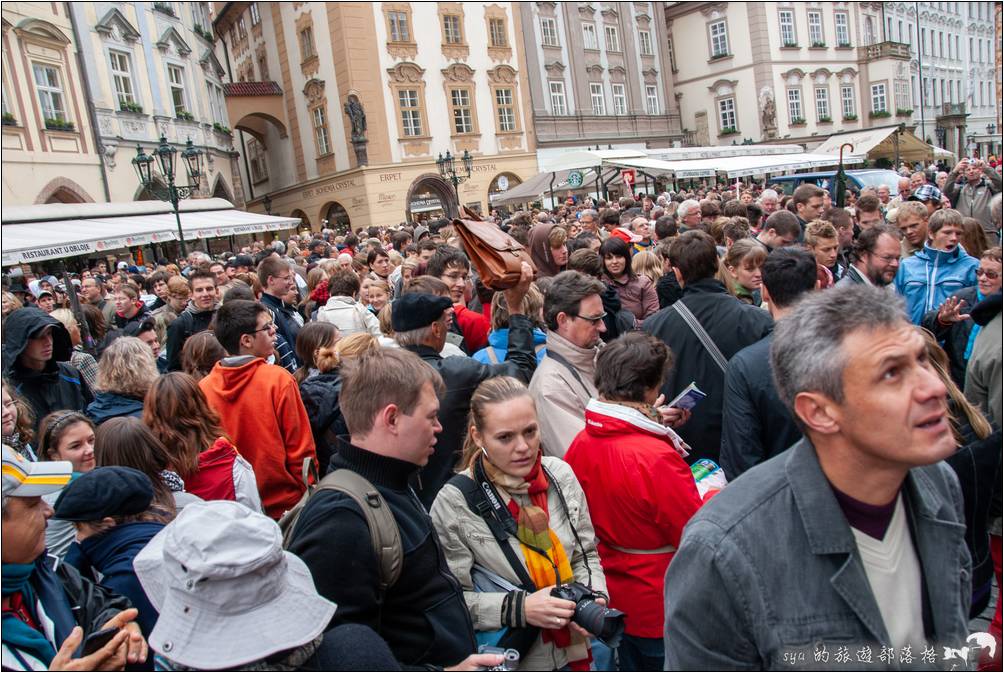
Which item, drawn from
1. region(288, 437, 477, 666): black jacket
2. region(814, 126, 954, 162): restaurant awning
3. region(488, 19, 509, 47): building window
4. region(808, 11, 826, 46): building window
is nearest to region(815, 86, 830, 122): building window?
region(808, 11, 826, 46): building window

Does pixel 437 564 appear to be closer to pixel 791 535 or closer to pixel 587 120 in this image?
pixel 791 535

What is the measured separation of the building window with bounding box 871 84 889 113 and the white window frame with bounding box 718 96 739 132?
377 inches

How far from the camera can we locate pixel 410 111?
3183 cm

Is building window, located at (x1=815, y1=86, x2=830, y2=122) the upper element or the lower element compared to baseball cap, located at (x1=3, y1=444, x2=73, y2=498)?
upper

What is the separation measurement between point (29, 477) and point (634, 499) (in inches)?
76.1

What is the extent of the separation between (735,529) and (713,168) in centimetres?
2312

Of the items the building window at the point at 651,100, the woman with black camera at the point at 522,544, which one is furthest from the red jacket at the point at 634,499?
the building window at the point at 651,100

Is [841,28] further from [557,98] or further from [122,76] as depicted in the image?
[122,76]

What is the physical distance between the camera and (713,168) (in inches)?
911

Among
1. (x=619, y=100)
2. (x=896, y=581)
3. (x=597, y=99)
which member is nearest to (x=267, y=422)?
(x=896, y=581)

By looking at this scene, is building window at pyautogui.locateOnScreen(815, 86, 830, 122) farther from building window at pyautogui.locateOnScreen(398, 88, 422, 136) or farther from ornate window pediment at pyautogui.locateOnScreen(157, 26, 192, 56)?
ornate window pediment at pyautogui.locateOnScreen(157, 26, 192, 56)

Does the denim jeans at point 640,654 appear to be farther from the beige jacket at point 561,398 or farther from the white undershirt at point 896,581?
the white undershirt at point 896,581

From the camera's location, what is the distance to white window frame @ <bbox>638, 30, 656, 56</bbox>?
4009 centimetres

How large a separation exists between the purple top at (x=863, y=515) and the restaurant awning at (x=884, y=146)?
26737 mm
